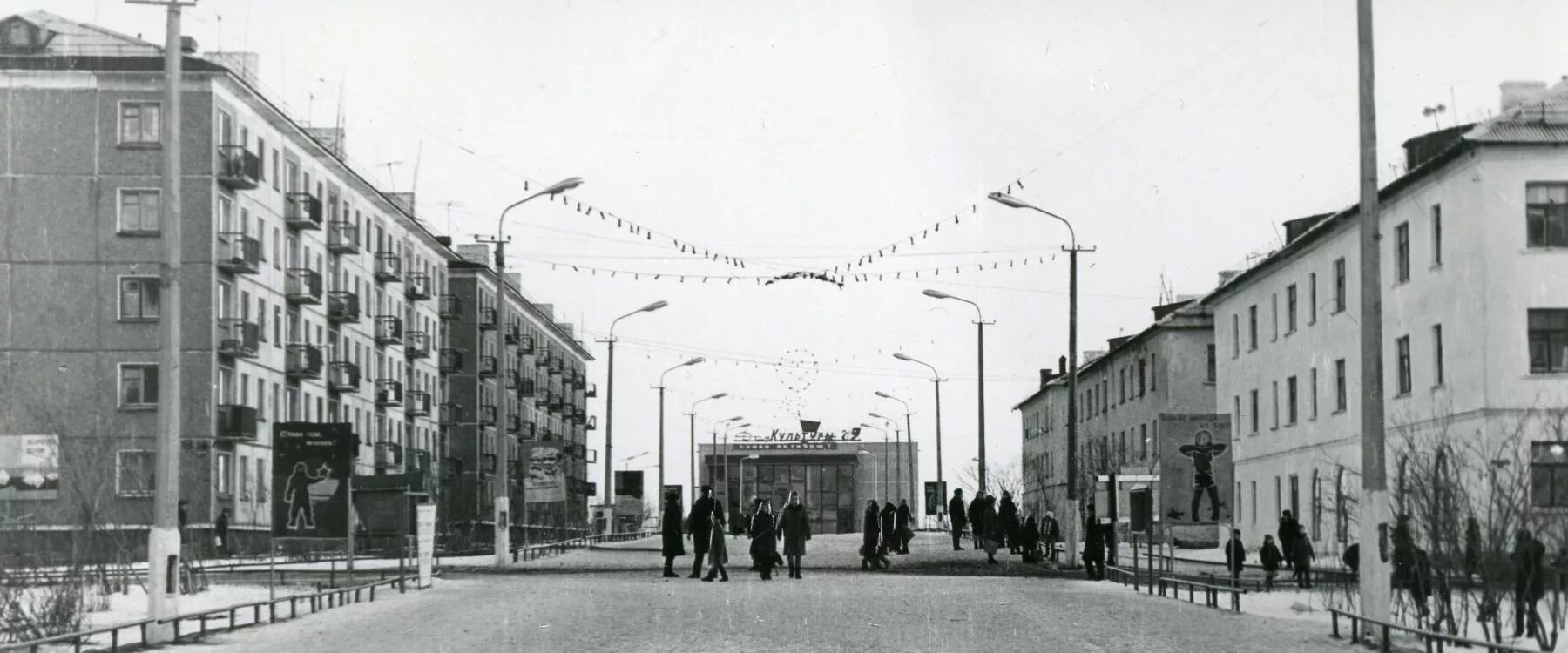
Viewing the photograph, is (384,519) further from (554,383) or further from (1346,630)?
(554,383)

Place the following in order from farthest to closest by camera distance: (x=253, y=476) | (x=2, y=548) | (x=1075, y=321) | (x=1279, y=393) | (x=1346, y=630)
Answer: (x=253, y=476)
(x=1279, y=393)
(x=1075, y=321)
(x=1346, y=630)
(x=2, y=548)

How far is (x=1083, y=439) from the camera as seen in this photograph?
97625 millimetres

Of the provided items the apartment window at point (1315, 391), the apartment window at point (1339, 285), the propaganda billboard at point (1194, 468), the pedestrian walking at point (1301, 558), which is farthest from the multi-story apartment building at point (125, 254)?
the propaganda billboard at point (1194, 468)

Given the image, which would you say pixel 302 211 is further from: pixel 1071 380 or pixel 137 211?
pixel 1071 380

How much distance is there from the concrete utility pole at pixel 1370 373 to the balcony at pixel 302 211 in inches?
1986

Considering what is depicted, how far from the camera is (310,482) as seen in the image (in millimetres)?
25484

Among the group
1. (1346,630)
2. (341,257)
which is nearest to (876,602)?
(1346,630)

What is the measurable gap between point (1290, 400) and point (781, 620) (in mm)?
34028

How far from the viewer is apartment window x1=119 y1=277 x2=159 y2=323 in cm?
5653

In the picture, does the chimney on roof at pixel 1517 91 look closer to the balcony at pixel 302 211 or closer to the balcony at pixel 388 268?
the balcony at pixel 302 211

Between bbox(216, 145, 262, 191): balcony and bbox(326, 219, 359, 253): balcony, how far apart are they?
1301 cm

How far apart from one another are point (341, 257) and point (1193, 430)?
174 ft

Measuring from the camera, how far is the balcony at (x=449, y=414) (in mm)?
96162

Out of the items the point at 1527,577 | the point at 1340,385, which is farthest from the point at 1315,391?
the point at 1527,577
